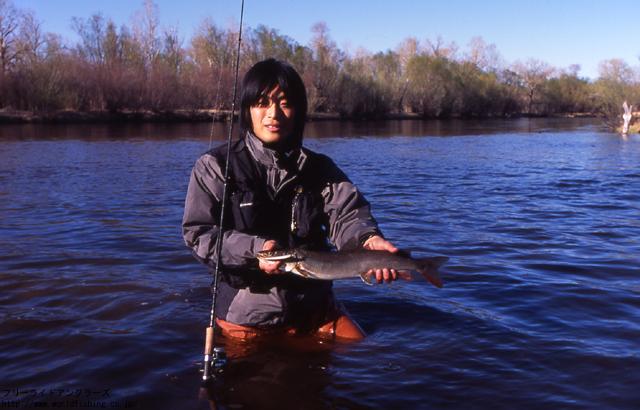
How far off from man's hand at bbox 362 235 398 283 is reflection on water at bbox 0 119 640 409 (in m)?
0.97

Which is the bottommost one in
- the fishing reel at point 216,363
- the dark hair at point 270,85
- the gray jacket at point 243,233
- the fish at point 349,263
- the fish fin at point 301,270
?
the fishing reel at point 216,363

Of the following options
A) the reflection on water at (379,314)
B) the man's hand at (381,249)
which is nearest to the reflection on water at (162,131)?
the reflection on water at (379,314)

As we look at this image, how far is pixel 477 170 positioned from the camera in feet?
71.8

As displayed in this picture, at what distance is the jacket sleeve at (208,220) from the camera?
443 cm

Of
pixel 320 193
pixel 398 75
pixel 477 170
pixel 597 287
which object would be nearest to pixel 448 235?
pixel 597 287

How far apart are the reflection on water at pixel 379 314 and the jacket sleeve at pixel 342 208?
1014mm

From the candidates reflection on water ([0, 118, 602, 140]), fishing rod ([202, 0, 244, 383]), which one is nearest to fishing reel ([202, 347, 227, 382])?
fishing rod ([202, 0, 244, 383])

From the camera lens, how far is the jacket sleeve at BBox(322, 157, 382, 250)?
16.1 ft

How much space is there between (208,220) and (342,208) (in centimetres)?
108

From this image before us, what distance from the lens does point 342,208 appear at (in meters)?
4.98

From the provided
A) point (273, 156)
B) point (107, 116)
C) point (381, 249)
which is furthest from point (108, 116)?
point (381, 249)

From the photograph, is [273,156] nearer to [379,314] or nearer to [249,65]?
[379,314]

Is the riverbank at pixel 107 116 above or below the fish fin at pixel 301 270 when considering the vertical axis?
above

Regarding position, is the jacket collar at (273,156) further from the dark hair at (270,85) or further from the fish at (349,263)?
the fish at (349,263)
